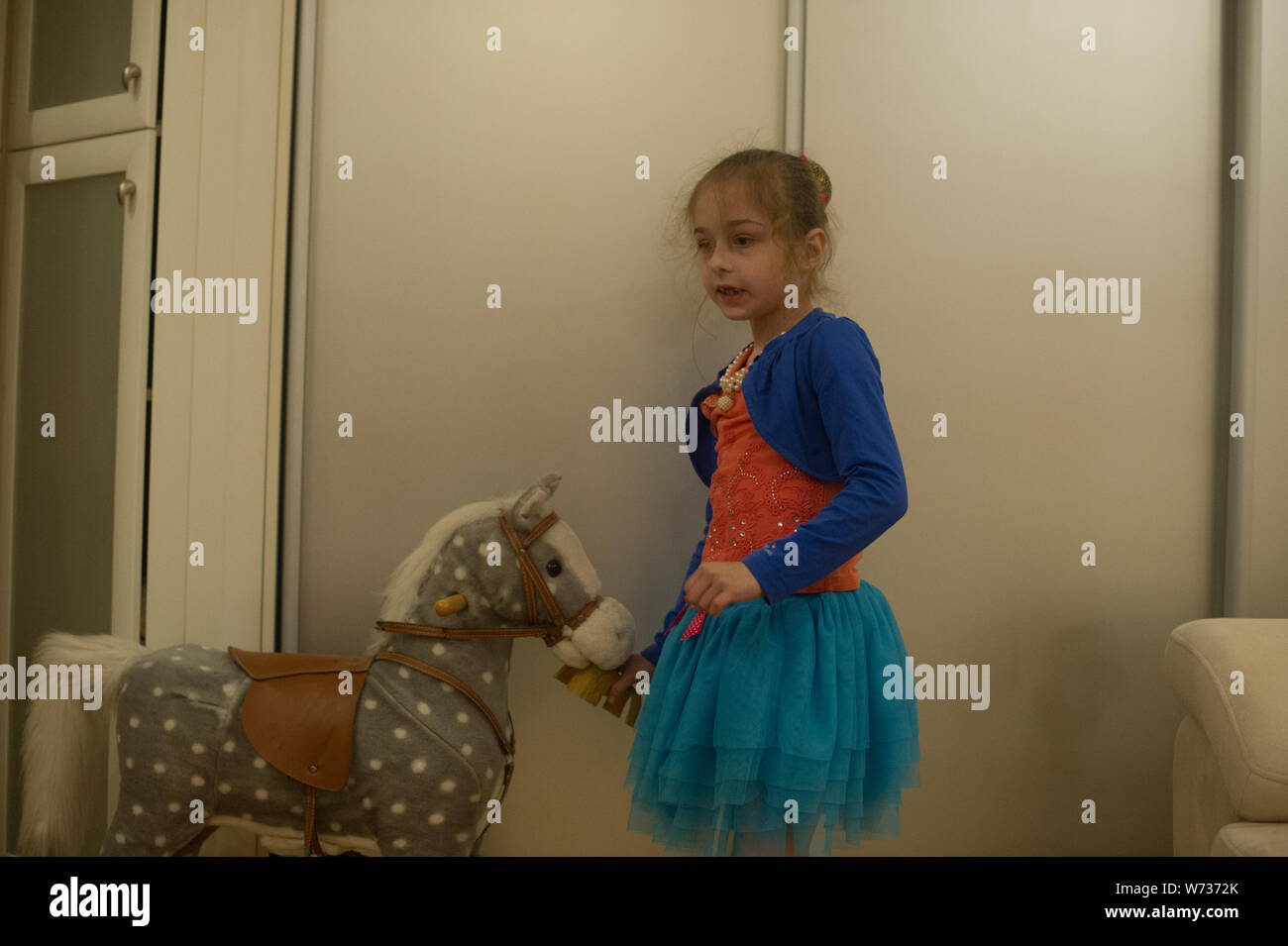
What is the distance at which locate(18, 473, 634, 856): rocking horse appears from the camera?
1.57m

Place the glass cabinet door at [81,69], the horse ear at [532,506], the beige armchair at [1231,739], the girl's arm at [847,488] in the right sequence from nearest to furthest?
the girl's arm at [847,488] < the beige armchair at [1231,739] < the horse ear at [532,506] < the glass cabinet door at [81,69]

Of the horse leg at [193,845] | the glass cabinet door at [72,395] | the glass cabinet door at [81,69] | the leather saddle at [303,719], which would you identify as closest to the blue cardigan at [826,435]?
the leather saddle at [303,719]

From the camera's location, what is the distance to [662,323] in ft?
6.75

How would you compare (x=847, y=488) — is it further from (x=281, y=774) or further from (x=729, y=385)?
(x=281, y=774)

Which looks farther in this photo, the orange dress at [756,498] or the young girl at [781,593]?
the orange dress at [756,498]

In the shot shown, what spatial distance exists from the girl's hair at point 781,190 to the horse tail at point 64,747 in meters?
1.31

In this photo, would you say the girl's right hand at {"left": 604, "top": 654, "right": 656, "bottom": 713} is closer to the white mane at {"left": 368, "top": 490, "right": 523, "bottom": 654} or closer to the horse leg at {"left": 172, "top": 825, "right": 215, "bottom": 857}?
the white mane at {"left": 368, "top": 490, "right": 523, "bottom": 654}

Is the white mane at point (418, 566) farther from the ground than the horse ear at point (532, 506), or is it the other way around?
the horse ear at point (532, 506)

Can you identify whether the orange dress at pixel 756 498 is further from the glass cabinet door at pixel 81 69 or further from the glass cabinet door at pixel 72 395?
the glass cabinet door at pixel 81 69

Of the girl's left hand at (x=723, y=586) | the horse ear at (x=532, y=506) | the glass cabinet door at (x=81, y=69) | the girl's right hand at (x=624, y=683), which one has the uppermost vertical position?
the glass cabinet door at (x=81, y=69)

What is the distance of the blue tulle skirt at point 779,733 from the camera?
1448 millimetres

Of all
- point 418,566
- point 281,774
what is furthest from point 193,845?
point 418,566
